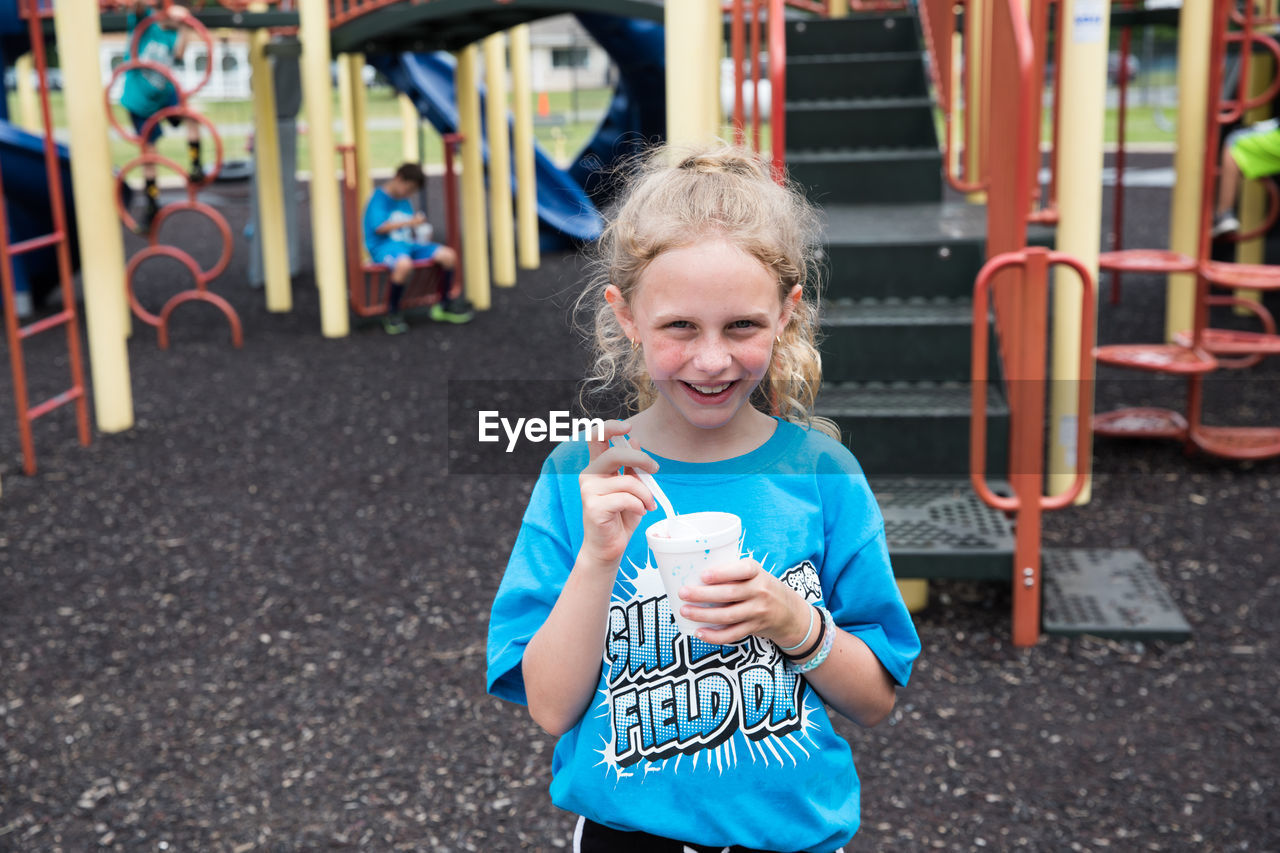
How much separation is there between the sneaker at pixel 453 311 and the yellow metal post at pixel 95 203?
10.8 feet

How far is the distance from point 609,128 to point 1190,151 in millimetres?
7250

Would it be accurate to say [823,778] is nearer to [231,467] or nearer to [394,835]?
[394,835]

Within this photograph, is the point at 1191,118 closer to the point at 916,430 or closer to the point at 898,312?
the point at 898,312

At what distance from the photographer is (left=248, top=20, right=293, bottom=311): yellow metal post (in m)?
9.72

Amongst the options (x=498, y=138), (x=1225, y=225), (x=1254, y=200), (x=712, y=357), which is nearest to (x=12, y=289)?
(x=712, y=357)

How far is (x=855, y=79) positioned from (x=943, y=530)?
306 cm

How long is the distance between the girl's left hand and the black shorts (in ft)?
1.11

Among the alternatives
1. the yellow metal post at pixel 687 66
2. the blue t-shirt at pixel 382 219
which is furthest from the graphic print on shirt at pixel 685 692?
the blue t-shirt at pixel 382 219

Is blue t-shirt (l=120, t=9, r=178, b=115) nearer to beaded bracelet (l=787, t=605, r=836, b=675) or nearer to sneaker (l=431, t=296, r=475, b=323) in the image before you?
sneaker (l=431, t=296, r=475, b=323)

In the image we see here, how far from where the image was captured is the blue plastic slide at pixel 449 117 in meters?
→ 11.3

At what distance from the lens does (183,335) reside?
370 inches

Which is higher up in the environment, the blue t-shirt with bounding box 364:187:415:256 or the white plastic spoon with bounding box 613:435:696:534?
the white plastic spoon with bounding box 613:435:696:534

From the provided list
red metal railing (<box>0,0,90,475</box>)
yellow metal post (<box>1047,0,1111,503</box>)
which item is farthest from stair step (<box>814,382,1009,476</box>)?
red metal railing (<box>0,0,90,475</box>)

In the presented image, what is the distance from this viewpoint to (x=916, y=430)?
172 inches
